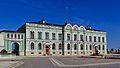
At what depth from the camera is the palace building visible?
261 ft

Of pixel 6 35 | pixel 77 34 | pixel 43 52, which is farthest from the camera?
pixel 77 34

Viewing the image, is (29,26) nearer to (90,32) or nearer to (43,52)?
(43,52)

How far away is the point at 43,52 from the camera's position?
275ft

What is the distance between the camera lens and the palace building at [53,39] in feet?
261

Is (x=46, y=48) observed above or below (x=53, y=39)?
below

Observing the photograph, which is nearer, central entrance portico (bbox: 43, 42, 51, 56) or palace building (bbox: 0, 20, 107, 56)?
palace building (bbox: 0, 20, 107, 56)

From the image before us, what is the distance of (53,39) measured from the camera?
86875mm

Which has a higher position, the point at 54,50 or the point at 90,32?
the point at 90,32

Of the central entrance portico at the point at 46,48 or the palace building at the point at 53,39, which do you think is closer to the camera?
the palace building at the point at 53,39

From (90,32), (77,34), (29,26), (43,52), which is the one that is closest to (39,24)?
(29,26)

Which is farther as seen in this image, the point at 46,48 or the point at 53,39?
the point at 53,39

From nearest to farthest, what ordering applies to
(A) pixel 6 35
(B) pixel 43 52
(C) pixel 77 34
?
1. (A) pixel 6 35
2. (B) pixel 43 52
3. (C) pixel 77 34

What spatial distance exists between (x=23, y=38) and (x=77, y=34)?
22197 mm

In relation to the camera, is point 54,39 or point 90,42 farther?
point 90,42
